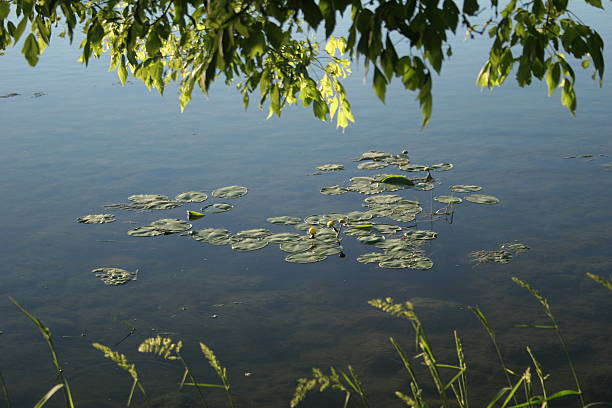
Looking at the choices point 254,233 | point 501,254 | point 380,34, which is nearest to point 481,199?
point 501,254

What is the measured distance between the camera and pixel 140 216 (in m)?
5.90

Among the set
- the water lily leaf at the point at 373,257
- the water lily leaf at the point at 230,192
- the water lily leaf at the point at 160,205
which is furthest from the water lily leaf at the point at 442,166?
the water lily leaf at the point at 160,205

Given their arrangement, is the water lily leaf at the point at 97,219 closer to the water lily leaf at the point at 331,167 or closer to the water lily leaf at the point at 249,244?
the water lily leaf at the point at 249,244

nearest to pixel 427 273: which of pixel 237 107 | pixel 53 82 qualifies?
pixel 237 107

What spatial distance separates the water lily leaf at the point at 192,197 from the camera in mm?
6133

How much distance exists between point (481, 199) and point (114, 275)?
2741 mm

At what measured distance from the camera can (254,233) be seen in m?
5.41

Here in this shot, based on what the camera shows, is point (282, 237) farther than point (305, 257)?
Yes

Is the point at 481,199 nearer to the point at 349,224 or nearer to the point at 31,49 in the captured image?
the point at 349,224

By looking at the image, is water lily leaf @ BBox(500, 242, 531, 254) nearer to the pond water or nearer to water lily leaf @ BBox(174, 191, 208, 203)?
the pond water

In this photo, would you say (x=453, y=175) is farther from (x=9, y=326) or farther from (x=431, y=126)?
(x=9, y=326)

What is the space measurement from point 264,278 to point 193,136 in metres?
4.24

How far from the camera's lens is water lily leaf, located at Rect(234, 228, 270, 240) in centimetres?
536

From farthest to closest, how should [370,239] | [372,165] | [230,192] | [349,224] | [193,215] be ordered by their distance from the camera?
[372,165], [230,192], [193,215], [349,224], [370,239]
